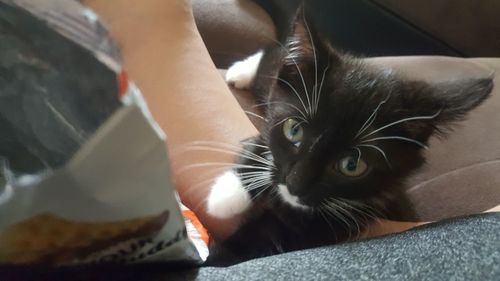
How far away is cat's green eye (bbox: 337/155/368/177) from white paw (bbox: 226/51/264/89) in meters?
0.45

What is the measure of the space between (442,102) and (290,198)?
0.27 m

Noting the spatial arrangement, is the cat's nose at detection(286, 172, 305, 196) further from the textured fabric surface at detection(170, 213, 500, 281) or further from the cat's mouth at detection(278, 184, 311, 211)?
the textured fabric surface at detection(170, 213, 500, 281)

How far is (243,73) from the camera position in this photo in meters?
1.19

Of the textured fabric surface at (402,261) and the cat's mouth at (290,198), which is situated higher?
the textured fabric surface at (402,261)

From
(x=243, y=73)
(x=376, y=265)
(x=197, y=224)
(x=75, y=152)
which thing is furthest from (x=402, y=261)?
(x=243, y=73)

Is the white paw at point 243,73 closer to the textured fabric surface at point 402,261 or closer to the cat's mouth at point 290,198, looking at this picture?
the cat's mouth at point 290,198

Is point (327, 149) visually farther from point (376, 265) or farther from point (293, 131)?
point (376, 265)

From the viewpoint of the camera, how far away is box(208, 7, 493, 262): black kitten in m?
0.76

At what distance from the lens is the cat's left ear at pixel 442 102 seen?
2.43ft

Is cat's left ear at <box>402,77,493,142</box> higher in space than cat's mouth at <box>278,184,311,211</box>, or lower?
higher

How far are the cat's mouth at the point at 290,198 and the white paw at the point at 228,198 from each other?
0.08 metres

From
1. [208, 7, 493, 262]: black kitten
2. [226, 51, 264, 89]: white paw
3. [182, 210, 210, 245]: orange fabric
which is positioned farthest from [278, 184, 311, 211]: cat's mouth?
[226, 51, 264, 89]: white paw

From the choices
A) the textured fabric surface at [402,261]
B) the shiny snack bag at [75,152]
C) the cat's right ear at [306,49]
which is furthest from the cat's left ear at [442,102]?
the shiny snack bag at [75,152]

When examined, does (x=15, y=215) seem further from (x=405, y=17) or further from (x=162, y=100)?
(x=405, y=17)
